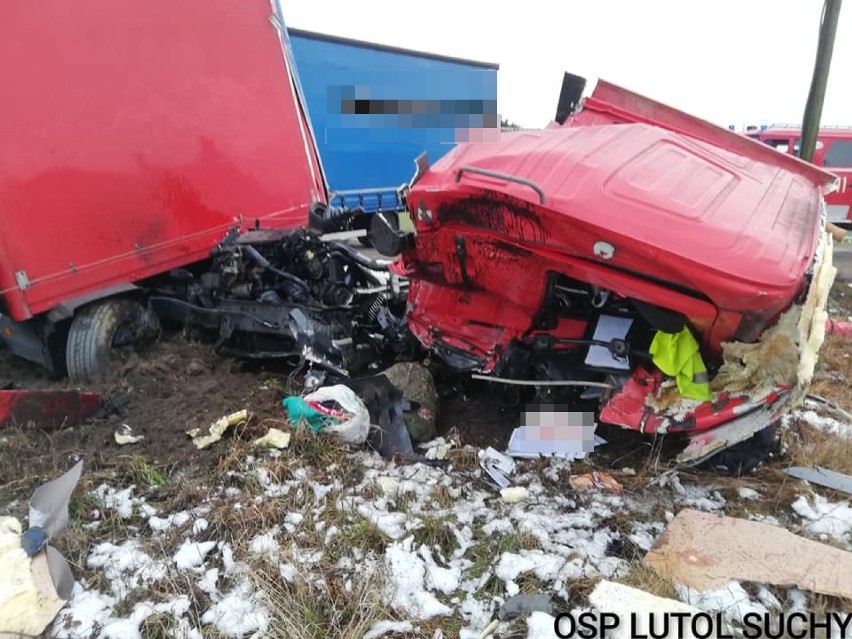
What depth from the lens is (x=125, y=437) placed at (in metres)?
2.89

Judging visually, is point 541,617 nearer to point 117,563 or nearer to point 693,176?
point 117,563

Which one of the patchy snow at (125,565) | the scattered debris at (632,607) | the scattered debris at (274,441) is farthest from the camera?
the scattered debris at (274,441)

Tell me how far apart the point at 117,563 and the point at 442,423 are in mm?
1701

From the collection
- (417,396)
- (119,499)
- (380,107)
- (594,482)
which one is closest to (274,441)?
(119,499)

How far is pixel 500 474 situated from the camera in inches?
109

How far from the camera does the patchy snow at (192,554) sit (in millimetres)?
2100

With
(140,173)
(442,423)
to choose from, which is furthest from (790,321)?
(140,173)

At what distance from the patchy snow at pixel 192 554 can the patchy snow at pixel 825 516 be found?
2.27 metres

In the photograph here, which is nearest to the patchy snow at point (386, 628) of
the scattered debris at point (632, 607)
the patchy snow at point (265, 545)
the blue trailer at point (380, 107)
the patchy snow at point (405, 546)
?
the patchy snow at point (405, 546)

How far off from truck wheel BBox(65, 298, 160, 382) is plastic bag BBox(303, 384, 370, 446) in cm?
145

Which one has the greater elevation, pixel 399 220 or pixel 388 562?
pixel 399 220

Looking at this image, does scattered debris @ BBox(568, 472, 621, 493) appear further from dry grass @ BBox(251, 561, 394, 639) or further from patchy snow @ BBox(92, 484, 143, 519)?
patchy snow @ BBox(92, 484, 143, 519)

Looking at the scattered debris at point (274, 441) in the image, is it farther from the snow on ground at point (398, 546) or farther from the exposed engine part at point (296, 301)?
the exposed engine part at point (296, 301)

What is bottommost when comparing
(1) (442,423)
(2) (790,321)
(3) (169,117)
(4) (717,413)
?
(1) (442,423)
